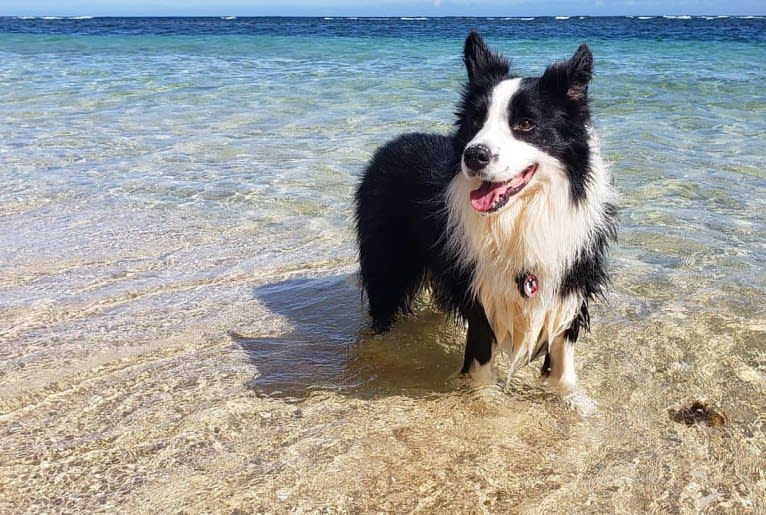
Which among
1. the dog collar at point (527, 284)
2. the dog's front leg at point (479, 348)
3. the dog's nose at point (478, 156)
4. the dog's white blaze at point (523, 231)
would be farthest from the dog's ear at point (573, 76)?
the dog's front leg at point (479, 348)

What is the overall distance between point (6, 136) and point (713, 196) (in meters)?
7.52

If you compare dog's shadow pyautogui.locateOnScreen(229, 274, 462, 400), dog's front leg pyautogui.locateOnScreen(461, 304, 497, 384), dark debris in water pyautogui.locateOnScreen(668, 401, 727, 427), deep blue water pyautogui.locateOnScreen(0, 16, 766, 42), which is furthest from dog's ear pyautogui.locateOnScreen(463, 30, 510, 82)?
deep blue water pyautogui.locateOnScreen(0, 16, 766, 42)

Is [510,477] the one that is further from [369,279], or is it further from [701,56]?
[701,56]

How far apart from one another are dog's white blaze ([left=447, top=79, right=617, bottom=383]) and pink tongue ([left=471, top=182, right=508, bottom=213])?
50 mm

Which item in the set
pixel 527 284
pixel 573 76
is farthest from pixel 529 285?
pixel 573 76

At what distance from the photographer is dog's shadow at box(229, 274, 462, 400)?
3410mm

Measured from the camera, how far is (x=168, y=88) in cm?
1262

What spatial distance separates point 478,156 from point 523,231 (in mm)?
428

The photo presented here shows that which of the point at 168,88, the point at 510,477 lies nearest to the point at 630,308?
the point at 510,477

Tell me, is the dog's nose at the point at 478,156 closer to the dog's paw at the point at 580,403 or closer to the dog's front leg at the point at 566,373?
the dog's front leg at the point at 566,373

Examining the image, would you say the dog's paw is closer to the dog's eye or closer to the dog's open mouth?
the dog's open mouth

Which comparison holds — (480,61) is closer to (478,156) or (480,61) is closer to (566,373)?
(478,156)

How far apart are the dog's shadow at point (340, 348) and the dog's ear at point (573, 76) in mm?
1448

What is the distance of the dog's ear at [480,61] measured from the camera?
3.05 metres
